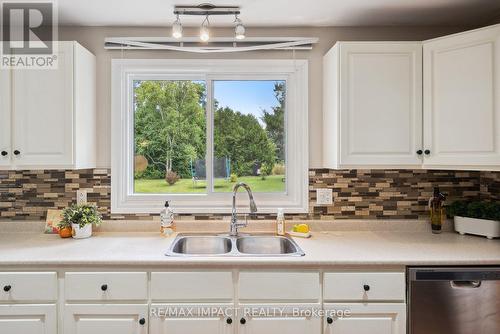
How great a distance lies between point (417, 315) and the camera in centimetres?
167

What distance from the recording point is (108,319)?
66.1 inches

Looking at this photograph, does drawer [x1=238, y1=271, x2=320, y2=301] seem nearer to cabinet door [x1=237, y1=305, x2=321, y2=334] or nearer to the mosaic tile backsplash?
cabinet door [x1=237, y1=305, x2=321, y2=334]

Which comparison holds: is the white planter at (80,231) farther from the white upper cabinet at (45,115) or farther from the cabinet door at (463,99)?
the cabinet door at (463,99)

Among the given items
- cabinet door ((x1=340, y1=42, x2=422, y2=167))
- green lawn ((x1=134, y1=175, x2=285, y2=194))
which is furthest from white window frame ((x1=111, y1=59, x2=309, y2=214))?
cabinet door ((x1=340, y1=42, x2=422, y2=167))

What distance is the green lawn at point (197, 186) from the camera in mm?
2402

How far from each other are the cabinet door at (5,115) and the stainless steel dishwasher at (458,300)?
2419 millimetres

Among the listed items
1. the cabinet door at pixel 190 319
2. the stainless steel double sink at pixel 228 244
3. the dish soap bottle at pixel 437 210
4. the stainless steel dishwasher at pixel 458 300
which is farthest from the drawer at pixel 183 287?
the dish soap bottle at pixel 437 210

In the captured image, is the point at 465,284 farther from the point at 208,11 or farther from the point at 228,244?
the point at 208,11

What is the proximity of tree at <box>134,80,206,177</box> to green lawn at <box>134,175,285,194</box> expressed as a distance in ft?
A: 0.48

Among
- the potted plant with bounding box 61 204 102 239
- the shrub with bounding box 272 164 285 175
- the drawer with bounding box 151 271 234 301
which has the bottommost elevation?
the drawer with bounding box 151 271 234 301

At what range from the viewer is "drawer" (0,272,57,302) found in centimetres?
167

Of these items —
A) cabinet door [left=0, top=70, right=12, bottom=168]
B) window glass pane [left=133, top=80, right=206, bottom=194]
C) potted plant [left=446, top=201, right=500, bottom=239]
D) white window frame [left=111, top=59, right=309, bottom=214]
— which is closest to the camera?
cabinet door [left=0, top=70, right=12, bottom=168]

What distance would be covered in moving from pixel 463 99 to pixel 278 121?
1163 mm

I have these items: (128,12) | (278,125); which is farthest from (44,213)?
(278,125)
